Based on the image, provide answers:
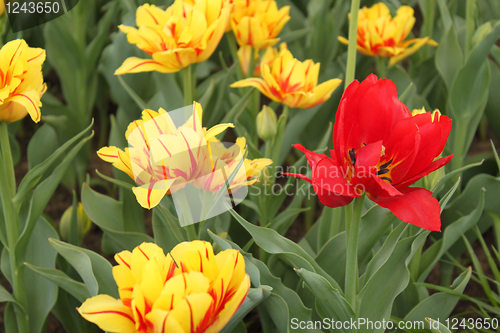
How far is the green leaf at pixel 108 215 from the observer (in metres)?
0.87

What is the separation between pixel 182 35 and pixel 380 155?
472mm

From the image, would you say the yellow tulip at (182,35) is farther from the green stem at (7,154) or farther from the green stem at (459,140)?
the green stem at (459,140)

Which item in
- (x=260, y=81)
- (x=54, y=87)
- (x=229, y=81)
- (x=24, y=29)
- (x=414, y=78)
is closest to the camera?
(x=260, y=81)

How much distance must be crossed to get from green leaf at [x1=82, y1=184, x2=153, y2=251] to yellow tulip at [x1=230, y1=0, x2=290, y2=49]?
477 mm

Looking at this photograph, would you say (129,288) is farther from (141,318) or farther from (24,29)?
(24,29)

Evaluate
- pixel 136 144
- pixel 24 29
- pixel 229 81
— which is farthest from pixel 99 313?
pixel 24 29

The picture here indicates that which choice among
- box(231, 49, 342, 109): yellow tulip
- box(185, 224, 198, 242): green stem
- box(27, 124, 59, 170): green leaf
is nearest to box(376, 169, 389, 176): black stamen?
box(185, 224, 198, 242): green stem

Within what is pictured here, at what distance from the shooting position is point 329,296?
1.94ft

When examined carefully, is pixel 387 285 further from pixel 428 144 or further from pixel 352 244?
pixel 428 144

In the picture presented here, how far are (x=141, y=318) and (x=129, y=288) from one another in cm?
5

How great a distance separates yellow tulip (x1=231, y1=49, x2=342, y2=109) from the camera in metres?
0.86

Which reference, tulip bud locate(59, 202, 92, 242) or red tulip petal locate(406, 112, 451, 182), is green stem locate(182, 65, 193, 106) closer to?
tulip bud locate(59, 202, 92, 242)

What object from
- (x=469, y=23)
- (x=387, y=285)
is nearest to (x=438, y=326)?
(x=387, y=285)

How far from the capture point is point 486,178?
39.9 inches
